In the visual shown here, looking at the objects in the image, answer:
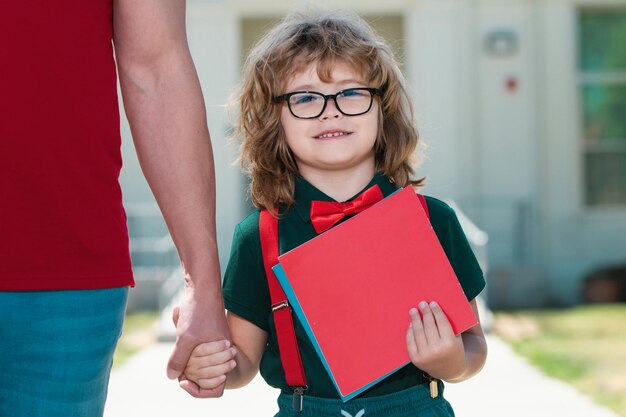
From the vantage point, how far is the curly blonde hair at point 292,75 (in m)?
2.36

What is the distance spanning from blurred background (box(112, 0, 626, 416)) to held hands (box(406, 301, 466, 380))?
7861mm

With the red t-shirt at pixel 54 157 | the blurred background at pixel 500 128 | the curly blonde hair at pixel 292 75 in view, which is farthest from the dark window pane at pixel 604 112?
the red t-shirt at pixel 54 157

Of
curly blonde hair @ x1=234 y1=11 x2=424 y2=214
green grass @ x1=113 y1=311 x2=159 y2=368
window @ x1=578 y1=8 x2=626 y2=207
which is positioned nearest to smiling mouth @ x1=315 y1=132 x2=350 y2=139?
curly blonde hair @ x1=234 y1=11 x2=424 y2=214

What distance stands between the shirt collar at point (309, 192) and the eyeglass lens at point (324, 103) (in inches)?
7.2

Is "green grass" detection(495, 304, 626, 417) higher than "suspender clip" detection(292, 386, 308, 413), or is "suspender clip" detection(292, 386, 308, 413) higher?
"suspender clip" detection(292, 386, 308, 413)

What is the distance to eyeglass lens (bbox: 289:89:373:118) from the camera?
2295mm

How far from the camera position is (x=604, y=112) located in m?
10.9

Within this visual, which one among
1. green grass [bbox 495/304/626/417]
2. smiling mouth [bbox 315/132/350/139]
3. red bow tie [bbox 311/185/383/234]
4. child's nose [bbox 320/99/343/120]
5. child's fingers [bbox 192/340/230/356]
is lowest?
green grass [bbox 495/304/626/417]

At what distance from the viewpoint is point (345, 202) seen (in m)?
2.35

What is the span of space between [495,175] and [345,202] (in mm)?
8257

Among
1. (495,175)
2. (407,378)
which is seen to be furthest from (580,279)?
(407,378)

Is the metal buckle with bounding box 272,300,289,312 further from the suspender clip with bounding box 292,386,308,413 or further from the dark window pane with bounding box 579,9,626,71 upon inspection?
the dark window pane with bounding box 579,9,626,71

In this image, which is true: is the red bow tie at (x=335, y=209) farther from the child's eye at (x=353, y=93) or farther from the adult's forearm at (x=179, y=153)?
the adult's forearm at (x=179, y=153)

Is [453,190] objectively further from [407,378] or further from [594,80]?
[407,378]
